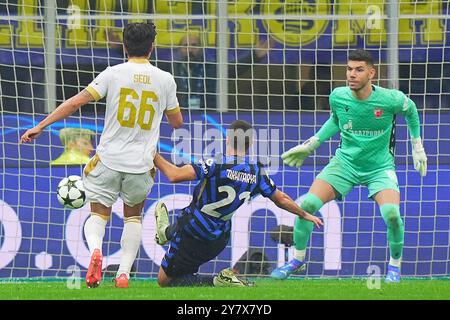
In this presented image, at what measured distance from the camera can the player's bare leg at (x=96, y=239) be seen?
917cm

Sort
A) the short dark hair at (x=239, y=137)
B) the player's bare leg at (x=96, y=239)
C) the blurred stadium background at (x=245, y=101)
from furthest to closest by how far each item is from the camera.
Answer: the blurred stadium background at (x=245, y=101), the short dark hair at (x=239, y=137), the player's bare leg at (x=96, y=239)

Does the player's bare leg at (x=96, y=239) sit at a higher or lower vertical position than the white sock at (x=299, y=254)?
higher

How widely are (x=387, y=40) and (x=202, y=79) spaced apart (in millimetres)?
2128

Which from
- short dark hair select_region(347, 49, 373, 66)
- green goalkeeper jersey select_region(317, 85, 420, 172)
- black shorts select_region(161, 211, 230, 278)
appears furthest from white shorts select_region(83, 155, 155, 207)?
short dark hair select_region(347, 49, 373, 66)

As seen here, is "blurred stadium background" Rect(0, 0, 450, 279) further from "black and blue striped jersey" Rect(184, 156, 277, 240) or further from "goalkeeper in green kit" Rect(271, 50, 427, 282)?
"black and blue striped jersey" Rect(184, 156, 277, 240)

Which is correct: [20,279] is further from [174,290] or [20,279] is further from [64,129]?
[174,290]

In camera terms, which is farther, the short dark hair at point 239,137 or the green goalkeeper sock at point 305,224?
the green goalkeeper sock at point 305,224

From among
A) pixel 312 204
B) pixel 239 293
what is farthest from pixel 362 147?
pixel 239 293

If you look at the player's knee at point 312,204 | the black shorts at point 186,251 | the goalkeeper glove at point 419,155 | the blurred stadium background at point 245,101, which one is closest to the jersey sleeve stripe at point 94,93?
the black shorts at point 186,251

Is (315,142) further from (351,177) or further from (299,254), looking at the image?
(299,254)

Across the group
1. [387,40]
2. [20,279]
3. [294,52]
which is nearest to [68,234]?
[20,279]

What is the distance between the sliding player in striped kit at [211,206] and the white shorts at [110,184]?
23cm

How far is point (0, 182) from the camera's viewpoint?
13188mm

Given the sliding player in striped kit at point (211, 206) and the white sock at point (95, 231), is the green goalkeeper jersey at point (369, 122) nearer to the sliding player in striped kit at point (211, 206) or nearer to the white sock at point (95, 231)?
the sliding player in striped kit at point (211, 206)
